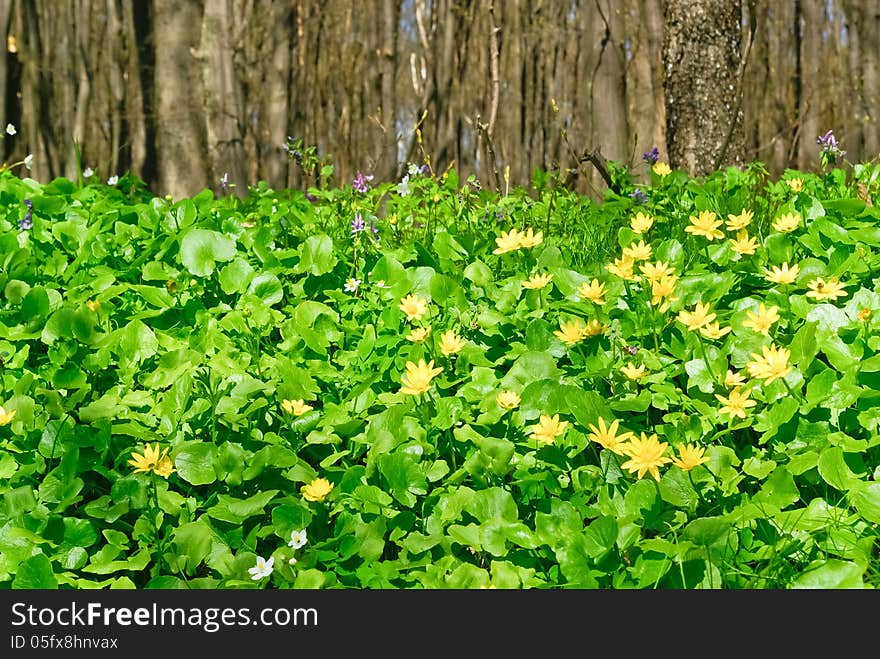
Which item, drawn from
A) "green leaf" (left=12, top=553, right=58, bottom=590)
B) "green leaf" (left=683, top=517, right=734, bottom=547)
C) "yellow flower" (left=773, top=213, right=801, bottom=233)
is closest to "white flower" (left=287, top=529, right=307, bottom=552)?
"green leaf" (left=12, top=553, right=58, bottom=590)

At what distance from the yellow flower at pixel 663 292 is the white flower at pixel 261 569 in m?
0.98

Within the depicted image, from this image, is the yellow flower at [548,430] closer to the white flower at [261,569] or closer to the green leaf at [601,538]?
the green leaf at [601,538]

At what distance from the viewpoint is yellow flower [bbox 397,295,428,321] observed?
2.43 metres

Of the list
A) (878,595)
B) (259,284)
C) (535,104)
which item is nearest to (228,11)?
(535,104)

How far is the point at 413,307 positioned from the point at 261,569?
0.86 meters

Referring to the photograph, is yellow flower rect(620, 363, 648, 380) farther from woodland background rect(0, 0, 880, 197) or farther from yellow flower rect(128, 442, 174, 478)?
woodland background rect(0, 0, 880, 197)

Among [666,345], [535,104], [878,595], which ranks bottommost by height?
[878,595]

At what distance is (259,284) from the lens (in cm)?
280

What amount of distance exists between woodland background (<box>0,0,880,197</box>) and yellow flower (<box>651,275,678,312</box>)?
2383mm

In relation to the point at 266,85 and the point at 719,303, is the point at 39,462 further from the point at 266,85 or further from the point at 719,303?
the point at 266,85

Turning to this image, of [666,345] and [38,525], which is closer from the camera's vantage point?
[38,525]

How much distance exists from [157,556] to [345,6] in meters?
3.80

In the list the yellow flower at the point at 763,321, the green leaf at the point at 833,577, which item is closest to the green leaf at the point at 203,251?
the yellow flower at the point at 763,321

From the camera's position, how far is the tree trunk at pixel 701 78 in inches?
162
